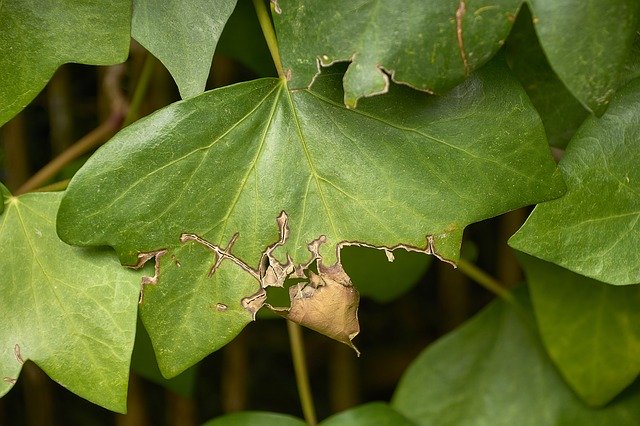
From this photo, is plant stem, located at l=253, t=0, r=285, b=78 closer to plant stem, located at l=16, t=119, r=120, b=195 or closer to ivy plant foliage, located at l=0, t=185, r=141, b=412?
ivy plant foliage, located at l=0, t=185, r=141, b=412

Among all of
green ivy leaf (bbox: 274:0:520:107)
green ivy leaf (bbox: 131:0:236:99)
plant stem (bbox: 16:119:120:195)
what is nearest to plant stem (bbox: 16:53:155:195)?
plant stem (bbox: 16:119:120:195)

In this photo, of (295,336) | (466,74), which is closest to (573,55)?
(466,74)

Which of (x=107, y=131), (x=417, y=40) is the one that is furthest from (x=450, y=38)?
(x=107, y=131)

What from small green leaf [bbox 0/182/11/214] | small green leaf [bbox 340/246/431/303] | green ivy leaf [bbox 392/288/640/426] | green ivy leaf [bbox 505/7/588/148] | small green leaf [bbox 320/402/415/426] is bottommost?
green ivy leaf [bbox 392/288/640/426]

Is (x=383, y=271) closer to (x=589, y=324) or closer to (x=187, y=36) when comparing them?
(x=589, y=324)

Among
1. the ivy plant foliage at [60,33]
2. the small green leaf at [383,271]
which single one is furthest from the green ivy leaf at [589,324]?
the ivy plant foliage at [60,33]

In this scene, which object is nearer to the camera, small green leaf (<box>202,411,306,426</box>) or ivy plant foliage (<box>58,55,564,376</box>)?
ivy plant foliage (<box>58,55,564,376</box>)

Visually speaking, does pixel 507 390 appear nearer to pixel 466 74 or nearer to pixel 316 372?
pixel 466 74
